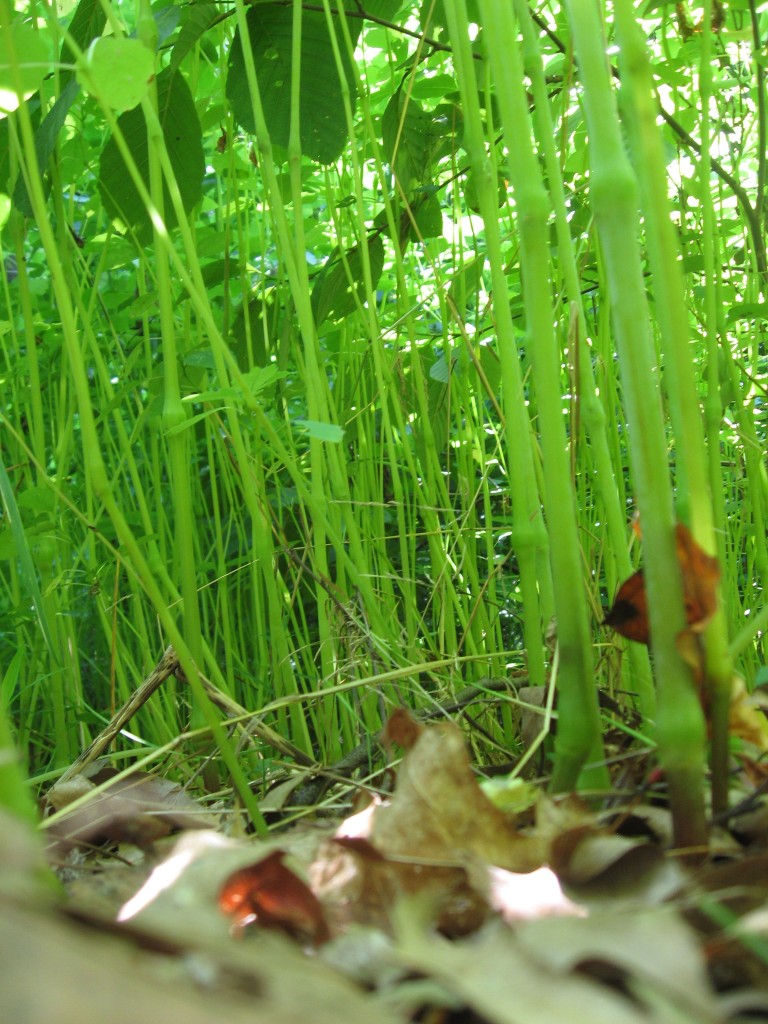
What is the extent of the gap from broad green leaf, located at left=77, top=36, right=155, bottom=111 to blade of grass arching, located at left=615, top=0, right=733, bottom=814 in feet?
0.76

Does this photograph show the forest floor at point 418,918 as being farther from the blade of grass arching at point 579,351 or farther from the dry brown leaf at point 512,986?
the blade of grass arching at point 579,351

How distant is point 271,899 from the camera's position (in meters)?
0.32

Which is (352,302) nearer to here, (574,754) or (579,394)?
(579,394)

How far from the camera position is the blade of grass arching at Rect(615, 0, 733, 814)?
0.35 meters

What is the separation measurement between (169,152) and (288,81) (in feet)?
0.45

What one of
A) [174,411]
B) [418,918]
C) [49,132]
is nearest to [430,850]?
[418,918]

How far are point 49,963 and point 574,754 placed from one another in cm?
25

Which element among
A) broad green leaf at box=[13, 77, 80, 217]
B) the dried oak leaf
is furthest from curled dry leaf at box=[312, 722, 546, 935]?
broad green leaf at box=[13, 77, 80, 217]

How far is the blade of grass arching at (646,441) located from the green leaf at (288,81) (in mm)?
598

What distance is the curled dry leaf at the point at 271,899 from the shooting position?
311 mm

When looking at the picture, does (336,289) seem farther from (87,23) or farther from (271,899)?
(271,899)

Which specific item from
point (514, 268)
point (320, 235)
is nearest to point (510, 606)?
point (514, 268)

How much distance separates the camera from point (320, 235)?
1537 mm

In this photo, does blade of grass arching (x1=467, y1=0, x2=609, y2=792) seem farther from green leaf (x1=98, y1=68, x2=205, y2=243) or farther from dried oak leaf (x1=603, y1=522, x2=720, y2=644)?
green leaf (x1=98, y1=68, x2=205, y2=243)
